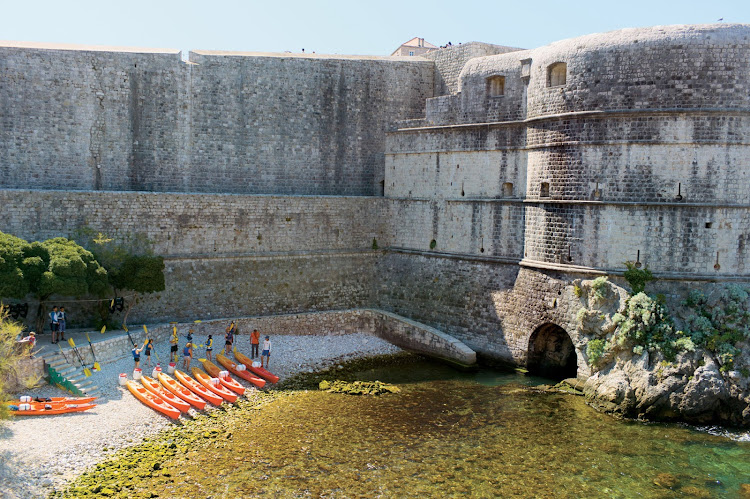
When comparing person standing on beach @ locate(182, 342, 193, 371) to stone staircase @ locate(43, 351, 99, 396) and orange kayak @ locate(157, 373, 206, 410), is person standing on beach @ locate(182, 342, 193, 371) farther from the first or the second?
stone staircase @ locate(43, 351, 99, 396)

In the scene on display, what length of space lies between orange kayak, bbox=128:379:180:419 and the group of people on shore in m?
0.92

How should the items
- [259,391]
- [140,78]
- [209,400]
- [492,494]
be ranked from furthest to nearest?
[140,78], [259,391], [209,400], [492,494]

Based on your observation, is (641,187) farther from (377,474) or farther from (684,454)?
(377,474)

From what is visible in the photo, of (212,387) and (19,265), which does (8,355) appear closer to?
(19,265)

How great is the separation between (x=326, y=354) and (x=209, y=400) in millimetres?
5011

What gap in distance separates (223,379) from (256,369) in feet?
4.01

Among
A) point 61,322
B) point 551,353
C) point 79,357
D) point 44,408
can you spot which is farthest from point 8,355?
point 551,353

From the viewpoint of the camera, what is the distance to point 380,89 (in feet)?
79.9

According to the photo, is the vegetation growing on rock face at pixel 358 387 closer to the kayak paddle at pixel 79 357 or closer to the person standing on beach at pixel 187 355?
the person standing on beach at pixel 187 355

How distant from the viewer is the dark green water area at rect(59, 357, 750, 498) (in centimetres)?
1269

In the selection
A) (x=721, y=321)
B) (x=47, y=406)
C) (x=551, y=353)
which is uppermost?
(x=721, y=321)

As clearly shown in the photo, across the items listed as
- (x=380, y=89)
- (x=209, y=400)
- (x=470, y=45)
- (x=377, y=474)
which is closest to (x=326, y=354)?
(x=209, y=400)

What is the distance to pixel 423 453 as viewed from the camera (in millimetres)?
14195

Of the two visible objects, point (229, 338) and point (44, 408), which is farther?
point (229, 338)
